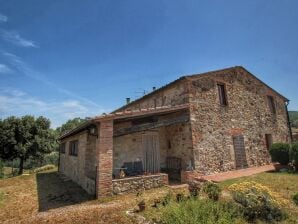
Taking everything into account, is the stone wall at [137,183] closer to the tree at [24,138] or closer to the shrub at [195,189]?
the shrub at [195,189]

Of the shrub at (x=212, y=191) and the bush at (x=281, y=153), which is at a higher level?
the bush at (x=281, y=153)

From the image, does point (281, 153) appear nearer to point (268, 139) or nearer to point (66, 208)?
point (268, 139)

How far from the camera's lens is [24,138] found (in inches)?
943

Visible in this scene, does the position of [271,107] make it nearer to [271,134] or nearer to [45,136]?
[271,134]

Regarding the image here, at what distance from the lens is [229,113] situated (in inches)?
539

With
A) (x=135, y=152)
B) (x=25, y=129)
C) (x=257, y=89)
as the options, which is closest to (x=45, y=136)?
(x=25, y=129)

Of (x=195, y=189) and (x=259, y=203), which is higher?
(x=195, y=189)

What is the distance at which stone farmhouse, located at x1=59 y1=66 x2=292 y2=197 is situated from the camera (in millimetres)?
8619

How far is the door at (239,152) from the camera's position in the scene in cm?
1317

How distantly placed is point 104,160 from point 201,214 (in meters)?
4.33

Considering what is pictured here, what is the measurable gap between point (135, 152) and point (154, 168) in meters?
1.42

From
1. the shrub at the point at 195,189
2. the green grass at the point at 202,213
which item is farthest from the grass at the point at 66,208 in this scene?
the shrub at the point at 195,189

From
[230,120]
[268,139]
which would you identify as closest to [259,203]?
[230,120]

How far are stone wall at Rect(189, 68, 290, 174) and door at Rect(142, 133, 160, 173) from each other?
221 centimetres
